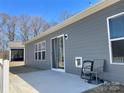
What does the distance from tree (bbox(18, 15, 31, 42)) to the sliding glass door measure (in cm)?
2153

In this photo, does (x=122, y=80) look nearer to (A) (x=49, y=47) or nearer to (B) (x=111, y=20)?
(B) (x=111, y=20)

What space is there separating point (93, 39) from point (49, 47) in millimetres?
4921

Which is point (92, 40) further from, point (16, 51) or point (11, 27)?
point (11, 27)

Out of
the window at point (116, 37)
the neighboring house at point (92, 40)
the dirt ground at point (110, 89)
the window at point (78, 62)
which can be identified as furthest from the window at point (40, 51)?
the dirt ground at point (110, 89)

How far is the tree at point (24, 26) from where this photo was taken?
32.0 meters

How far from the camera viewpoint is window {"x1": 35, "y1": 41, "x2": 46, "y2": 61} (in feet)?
41.8

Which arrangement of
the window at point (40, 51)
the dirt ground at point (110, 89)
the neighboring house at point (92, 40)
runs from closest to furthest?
the dirt ground at point (110, 89) < the neighboring house at point (92, 40) < the window at point (40, 51)

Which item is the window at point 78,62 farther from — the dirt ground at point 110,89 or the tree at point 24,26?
the tree at point 24,26

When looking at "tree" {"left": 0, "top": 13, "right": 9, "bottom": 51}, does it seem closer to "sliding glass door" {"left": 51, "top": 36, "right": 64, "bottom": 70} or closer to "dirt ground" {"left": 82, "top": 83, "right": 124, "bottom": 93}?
"sliding glass door" {"left": 51, "top": 36, "right": 64, "bottom": 70}

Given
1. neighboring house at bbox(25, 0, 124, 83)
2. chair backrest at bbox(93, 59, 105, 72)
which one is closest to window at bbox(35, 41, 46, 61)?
neighboring house at bbox(25, 0, 124, 83)

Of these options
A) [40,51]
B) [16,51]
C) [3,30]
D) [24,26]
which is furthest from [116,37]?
[24,26]

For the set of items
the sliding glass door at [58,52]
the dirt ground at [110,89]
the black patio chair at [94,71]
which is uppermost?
the sliding glass door at [58,52]

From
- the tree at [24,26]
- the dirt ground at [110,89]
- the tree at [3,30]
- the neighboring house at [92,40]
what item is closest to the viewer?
the dirt ground at [110,89]

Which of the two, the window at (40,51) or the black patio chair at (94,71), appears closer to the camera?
the black patio chair at (94,71)
